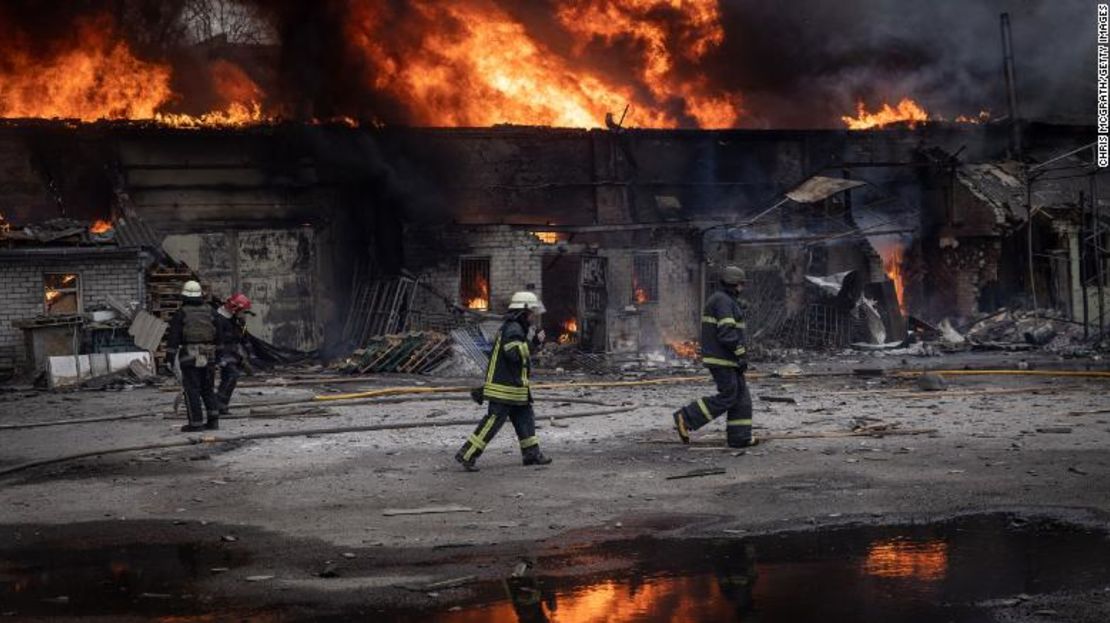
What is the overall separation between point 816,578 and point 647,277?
20.3 m

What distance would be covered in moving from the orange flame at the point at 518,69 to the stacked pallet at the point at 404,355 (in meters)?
7.33

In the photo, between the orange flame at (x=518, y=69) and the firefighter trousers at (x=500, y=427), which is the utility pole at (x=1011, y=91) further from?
the firefighter trousers at (x=500, y=427)

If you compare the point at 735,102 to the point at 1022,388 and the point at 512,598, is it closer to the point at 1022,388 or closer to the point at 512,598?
the point at 1022,388

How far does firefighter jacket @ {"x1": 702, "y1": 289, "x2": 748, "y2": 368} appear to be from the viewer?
1102 centimetres

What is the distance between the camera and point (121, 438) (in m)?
12.9

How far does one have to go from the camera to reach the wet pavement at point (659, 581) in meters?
6.02

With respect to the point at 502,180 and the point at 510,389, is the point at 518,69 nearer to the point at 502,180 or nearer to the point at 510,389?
the point at 502,180

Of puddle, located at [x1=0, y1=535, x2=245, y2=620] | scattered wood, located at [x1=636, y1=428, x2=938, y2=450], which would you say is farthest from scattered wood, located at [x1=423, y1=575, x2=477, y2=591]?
scattered wood, located at [x1=636, y1=428, x2=938, y2=450]

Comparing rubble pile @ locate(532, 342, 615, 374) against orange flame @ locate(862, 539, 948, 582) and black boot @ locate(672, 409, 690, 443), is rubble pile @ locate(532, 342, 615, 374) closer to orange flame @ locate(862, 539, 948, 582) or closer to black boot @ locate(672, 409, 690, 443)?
black boot @ locate(672, 409, 690, 443)

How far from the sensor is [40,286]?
2181 cm

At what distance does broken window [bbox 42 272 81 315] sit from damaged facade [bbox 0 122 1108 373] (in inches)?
105

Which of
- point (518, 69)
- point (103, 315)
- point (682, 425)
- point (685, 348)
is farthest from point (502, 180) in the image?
point (682, 425)

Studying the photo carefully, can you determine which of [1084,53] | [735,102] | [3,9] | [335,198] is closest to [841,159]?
[735,102]

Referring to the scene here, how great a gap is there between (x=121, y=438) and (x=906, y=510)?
8.48 m
